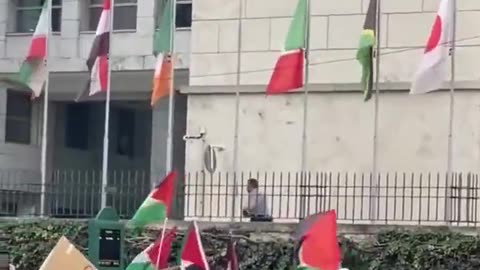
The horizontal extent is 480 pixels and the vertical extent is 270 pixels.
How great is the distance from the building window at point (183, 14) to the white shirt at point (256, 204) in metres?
8.93

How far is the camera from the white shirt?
2027 cm

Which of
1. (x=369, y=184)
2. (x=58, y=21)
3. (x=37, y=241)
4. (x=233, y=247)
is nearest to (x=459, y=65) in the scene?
(x=369, y=184)

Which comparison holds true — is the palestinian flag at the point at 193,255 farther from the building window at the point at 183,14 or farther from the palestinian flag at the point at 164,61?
the building window at the point at 183,14

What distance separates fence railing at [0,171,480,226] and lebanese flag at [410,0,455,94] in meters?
1.81

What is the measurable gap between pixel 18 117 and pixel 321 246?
18564 millimetres

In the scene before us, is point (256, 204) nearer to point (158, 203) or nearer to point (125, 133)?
point (158, 203)

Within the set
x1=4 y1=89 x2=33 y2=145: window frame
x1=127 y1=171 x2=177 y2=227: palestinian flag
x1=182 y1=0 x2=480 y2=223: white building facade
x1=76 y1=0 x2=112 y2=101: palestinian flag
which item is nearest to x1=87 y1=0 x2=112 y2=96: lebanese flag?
x1=76 y1=0 x2=112 y2=101: palestinian flag

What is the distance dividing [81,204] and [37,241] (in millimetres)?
2405

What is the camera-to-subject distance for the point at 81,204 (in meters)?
22.0

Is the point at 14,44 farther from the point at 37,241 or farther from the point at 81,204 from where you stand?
the point at 37,241

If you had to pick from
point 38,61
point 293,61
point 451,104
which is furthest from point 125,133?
point 451,104

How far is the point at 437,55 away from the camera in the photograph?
18.7m

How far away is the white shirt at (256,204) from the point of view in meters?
20.3

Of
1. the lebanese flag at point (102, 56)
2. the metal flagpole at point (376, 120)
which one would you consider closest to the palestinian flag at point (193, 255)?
the metal flagpole at point (376, 120)
